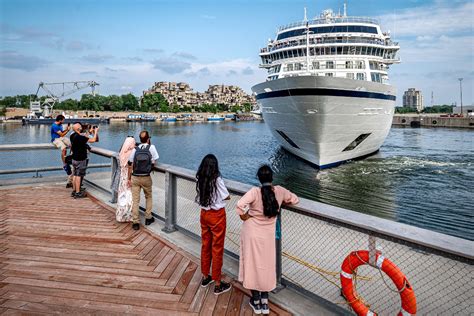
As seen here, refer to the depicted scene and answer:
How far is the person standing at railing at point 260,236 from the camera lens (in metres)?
3.08

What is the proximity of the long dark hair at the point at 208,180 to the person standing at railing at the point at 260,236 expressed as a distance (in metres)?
0.51

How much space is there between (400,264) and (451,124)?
314 feet

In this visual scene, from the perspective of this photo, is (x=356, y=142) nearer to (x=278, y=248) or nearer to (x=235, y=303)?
(x=278, y=248)

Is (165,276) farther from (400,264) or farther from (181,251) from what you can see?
(400,264)

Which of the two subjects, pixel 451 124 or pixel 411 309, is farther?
pixel 451 124

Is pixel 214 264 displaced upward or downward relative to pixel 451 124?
downward

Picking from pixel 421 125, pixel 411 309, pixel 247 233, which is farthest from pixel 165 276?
pixel 421 125

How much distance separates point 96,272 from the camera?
3967 millimetres

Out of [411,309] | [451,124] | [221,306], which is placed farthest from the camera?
[451,124]

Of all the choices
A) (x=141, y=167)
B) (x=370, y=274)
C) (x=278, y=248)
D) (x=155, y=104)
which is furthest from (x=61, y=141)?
(x=155, y=104)

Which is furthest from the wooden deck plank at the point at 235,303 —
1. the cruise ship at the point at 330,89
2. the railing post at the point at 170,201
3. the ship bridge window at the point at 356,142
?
the ship bridge window at the point at 356,142

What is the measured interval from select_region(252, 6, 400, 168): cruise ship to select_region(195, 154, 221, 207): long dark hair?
15252 mm

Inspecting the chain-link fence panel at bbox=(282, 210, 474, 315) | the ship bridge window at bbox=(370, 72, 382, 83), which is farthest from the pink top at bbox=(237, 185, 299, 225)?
the ship bridge window at bbox=(370, 72, 382, 83)

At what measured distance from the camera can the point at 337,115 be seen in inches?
728
